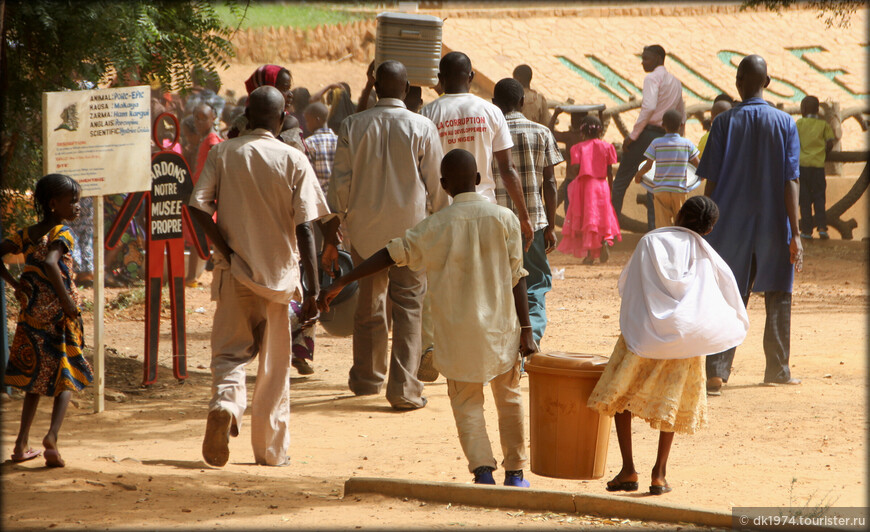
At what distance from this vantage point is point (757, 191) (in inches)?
276

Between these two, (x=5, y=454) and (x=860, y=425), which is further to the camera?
(x=860, y=425)

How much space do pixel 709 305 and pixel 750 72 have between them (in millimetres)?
2849

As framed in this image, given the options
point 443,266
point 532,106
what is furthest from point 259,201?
point 532,106

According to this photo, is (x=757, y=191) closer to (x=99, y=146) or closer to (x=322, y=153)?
(x=322, y=153)

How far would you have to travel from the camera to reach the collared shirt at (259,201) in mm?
5051

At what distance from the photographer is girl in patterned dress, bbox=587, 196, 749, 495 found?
4.61 m

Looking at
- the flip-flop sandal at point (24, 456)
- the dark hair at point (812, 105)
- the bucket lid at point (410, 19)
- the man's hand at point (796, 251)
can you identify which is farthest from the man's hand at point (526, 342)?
the dark hair at point (812, 105)

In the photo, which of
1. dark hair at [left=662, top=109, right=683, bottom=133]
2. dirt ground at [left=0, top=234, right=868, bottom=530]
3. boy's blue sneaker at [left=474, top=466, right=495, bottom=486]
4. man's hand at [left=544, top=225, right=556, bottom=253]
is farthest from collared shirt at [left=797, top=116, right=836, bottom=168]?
boy's blue sneaker at [left=474, top=466, right=495, bottom=486]

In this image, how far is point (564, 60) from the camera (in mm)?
24781

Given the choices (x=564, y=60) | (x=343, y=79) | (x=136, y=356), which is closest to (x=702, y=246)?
(x=136, y=356)

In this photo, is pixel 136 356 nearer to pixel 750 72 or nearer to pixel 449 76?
pixel 449 76

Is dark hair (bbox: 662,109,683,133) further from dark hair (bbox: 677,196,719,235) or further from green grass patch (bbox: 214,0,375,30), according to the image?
green grass patch (bbox: 214,0,375,30)

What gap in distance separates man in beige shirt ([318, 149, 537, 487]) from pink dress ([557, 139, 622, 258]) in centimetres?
891

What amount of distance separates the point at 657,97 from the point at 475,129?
8.20 m
